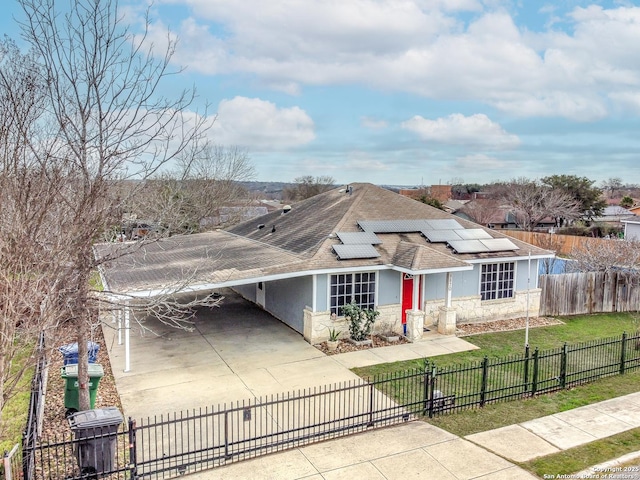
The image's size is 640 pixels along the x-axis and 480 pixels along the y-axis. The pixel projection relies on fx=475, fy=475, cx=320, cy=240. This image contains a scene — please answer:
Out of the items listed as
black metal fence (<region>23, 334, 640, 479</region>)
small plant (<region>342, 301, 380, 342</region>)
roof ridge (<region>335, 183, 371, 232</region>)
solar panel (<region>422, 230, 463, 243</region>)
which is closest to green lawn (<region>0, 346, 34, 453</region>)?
black metal fence (<region>23, 334, 640, 479</region>)

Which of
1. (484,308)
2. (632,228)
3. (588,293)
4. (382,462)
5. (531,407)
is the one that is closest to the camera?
(382,462)

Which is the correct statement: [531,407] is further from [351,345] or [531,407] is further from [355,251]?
[355,251]

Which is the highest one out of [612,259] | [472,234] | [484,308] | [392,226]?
[392,226]

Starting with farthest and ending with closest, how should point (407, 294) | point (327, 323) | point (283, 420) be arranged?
1. point (407, 294)
2. point (327, 323)
3. point (283, 420)

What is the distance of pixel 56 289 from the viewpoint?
294 inches

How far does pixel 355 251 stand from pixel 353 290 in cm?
132

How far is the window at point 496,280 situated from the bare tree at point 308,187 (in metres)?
62.2

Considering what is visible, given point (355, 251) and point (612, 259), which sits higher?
point (355, 251)

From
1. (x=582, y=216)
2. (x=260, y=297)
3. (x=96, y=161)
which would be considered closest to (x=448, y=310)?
(x=260, y=297)

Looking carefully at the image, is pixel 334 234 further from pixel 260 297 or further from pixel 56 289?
pixel 56 289

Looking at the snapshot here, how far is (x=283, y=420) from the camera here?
941 cm

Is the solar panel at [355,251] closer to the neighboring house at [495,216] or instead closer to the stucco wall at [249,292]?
the stucco wall at [249,292]

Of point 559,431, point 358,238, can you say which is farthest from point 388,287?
point 559,431

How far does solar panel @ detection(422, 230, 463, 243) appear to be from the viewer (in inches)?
718
